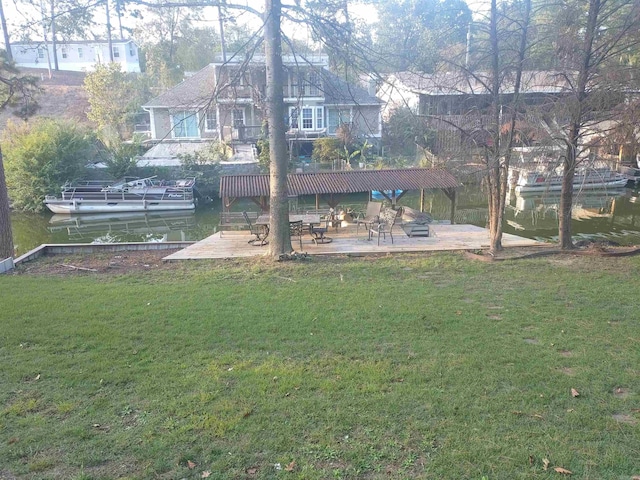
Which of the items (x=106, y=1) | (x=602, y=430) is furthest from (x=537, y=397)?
(x=106, y=1)

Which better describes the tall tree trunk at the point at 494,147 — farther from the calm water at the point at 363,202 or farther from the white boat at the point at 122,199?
the white boat at the point at 122,199

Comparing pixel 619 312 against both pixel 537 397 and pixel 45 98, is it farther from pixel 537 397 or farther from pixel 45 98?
pixel 45 98

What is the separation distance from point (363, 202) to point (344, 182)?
42.3ft

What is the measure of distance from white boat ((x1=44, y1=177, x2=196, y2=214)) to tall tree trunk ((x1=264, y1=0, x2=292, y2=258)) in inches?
679

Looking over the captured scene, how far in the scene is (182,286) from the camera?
30.2ft

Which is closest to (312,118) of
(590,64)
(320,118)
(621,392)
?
(320,118)

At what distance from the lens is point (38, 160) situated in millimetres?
26781

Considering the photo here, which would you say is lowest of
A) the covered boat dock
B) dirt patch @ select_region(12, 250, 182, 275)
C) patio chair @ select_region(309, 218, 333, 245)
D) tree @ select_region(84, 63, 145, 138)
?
dirt patch @ select_region(12, 250, 182, 275)

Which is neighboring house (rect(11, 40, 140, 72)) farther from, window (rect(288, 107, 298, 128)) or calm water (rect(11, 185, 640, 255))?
window (rect(288, 107, 298, 128))

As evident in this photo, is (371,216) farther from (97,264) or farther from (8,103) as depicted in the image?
(8,103)

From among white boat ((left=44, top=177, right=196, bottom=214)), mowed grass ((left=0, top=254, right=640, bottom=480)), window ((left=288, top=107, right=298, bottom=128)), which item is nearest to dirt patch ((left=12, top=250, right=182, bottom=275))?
mowed grass ((left=0, top=254, right=640, bottom=480))

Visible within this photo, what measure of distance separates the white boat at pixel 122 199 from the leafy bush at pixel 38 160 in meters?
0.93

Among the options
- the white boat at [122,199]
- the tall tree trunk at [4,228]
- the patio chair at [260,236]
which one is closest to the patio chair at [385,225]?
the patio chair at [260,236]

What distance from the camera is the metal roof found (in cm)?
1567
